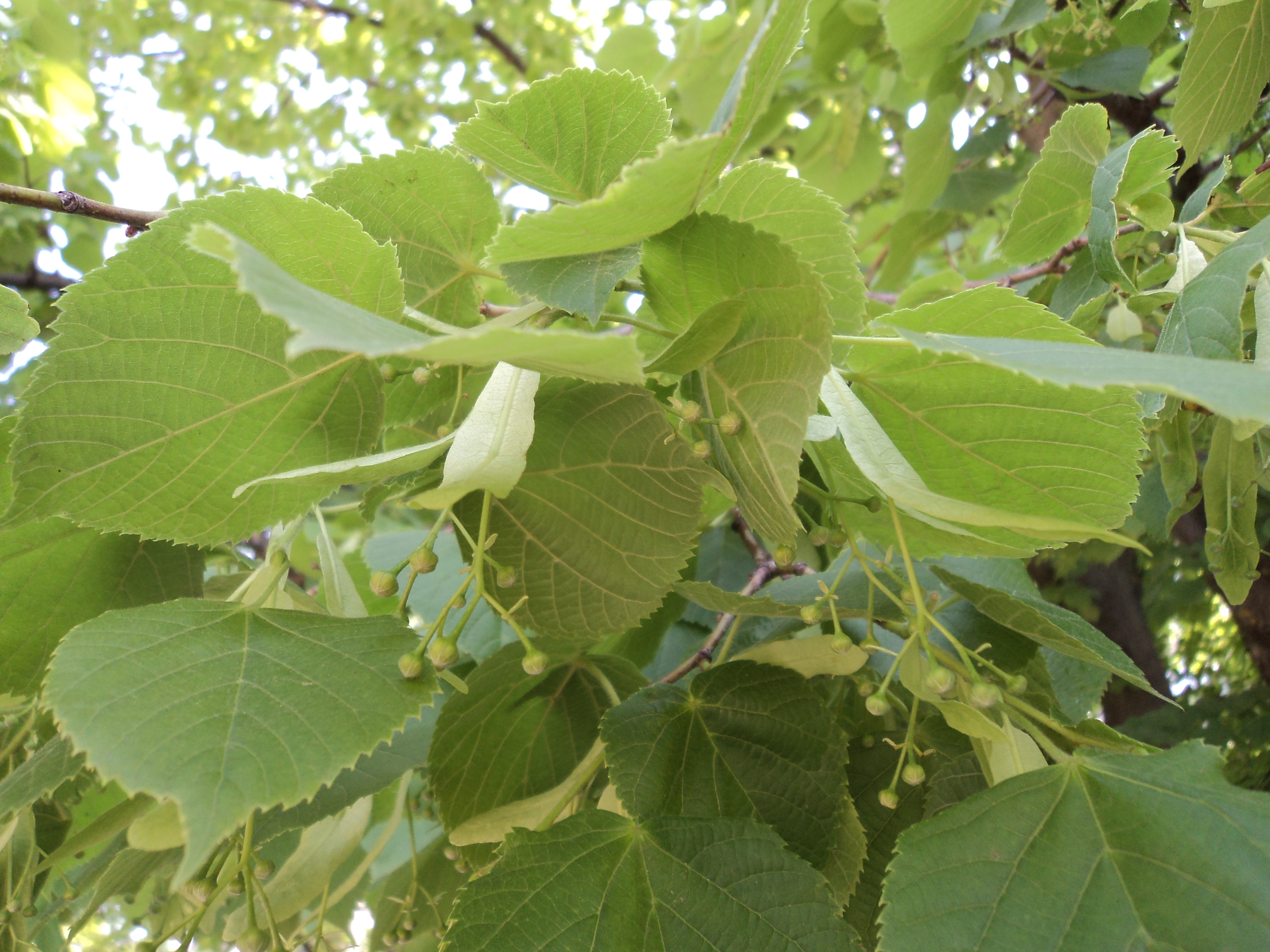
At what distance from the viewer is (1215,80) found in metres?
1.10

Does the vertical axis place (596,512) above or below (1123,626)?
above

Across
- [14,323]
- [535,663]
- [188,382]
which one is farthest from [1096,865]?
[14,323]

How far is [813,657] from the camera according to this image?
932 millimetres

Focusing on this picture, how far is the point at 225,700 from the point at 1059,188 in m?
1.20

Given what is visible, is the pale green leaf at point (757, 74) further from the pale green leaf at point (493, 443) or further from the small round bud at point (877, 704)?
the small round bud at point (877, 704)

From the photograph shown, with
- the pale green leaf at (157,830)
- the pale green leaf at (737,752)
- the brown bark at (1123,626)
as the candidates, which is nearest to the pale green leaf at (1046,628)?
the pale green leaf at (737,752)

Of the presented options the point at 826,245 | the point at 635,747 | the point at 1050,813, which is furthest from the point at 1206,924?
the point at 826,245

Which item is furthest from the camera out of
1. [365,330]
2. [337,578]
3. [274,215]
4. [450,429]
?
[337,578]

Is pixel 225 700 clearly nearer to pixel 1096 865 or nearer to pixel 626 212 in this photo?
pixel 626 212

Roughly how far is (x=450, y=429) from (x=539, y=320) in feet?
0.46

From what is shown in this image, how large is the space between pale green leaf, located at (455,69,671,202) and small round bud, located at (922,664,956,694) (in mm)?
515

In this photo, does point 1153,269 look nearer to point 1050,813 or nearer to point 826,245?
point 826,245

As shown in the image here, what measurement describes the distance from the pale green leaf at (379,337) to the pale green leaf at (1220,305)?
1.97 ft

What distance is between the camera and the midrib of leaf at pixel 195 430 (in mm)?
742
